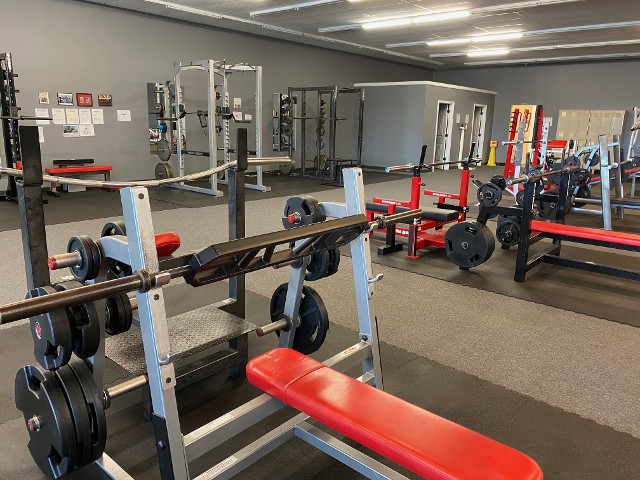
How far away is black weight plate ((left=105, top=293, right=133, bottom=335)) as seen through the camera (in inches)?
65.1

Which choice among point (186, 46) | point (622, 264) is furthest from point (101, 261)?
point (186, 46)

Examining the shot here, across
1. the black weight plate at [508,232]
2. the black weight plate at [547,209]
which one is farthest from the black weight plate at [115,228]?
the black weight plate at [547,209]

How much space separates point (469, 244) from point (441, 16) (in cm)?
508

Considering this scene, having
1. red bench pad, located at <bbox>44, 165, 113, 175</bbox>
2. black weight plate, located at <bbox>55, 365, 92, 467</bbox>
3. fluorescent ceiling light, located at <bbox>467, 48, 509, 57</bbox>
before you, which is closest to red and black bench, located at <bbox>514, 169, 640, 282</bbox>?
black weight plate, located at <bbox>55, 365, 92, 467</bbox>

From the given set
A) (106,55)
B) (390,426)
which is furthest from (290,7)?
(390,426)

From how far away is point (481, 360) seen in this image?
249 centimetres

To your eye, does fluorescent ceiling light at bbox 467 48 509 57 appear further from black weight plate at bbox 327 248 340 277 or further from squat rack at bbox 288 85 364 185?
black weight plate at bbox 327 248 340 277

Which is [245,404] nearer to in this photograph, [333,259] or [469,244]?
[333,259]

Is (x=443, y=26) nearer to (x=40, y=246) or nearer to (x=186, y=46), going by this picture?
(x=186, y=46)

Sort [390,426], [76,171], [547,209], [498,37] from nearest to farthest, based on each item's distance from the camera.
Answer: [390,426] → [547,209] → [76,171] → [498,37]

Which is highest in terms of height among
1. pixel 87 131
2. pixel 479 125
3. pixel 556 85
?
pixel 556 85

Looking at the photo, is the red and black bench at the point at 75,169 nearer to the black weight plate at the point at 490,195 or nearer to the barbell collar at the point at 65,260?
the black weight plate at the point at 490,195

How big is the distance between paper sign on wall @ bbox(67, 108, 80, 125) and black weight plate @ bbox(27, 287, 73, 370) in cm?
645

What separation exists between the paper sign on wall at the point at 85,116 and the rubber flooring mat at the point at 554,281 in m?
4.99
